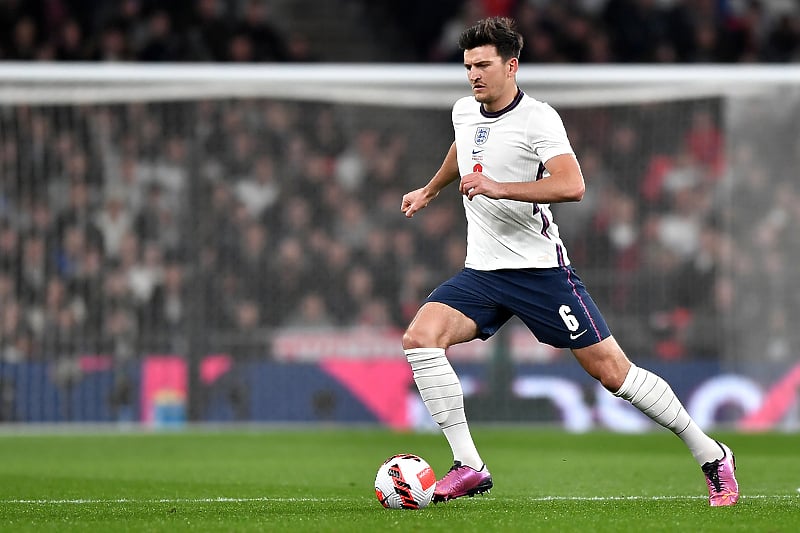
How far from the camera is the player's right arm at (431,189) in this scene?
23.0 feet

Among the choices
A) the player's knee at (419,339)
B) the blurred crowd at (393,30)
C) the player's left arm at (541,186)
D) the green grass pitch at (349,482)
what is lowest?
the green grass pitch at (349,482)

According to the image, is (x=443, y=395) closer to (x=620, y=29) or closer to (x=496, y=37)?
(x=496, y=37)

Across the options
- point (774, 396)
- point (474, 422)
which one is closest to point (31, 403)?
point (474, 422)

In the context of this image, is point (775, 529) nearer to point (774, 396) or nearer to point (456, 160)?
point (456, 160)

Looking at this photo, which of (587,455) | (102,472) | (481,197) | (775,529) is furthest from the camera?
(587,455)

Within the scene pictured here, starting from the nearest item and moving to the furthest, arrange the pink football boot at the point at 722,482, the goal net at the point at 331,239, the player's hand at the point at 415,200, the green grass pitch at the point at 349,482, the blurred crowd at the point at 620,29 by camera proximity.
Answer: the green grass pitch at the point at 349,482 → the pink football boot at the point at 722,482 → the player's hand at the point at 415,200 → the goal net at the point at 331,239 → the blurred crowd at the point at 620,29

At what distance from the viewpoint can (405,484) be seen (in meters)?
6.43

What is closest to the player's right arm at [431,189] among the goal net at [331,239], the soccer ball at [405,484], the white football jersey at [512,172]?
the white football jersey at [512,172]

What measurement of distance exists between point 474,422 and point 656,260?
2513mm

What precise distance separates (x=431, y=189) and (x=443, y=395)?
109 cm

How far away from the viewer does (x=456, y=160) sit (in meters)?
7.10

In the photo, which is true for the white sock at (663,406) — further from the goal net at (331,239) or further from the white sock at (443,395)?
the goal net at (331,239)

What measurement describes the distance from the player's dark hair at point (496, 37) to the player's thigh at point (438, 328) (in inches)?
47.8

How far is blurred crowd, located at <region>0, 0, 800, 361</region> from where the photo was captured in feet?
47.0
